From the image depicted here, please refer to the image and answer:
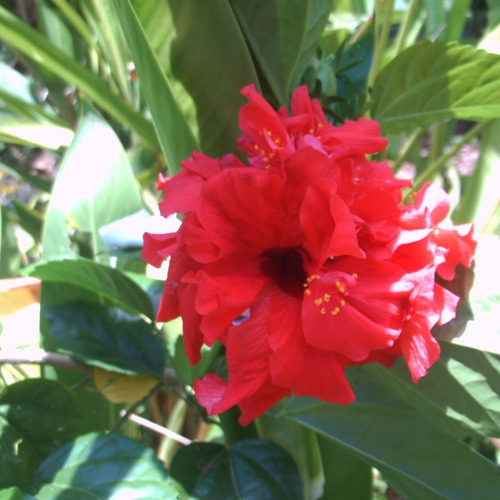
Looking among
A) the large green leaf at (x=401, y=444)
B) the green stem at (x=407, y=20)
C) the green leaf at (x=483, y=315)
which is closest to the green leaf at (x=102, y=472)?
the large green leaf at (x=401, y=444)

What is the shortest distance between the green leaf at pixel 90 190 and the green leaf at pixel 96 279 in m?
0.10

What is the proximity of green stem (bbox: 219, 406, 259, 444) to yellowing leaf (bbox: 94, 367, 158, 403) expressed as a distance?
86 mm

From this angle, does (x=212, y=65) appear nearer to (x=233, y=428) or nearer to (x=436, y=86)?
(x=436, y=86)

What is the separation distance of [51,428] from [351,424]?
0.79ft

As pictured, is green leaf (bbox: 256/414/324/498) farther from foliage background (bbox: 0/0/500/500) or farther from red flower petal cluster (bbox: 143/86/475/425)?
red flower petal cluster (bbox: 143/86/475/425)

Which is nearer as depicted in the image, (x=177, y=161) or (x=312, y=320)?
(x=312, y=320)

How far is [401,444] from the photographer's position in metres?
0.42

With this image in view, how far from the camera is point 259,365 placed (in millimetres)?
299

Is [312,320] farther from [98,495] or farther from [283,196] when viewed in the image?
[98,495]

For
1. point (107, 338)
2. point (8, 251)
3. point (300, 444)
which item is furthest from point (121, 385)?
point (8, 251)

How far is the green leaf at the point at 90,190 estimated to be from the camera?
56 centimetres

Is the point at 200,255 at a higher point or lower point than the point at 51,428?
higher

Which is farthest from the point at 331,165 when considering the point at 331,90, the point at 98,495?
the point at 98,495

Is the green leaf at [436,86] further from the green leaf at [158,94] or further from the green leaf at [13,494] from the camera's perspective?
the green leaf at [13,494]
